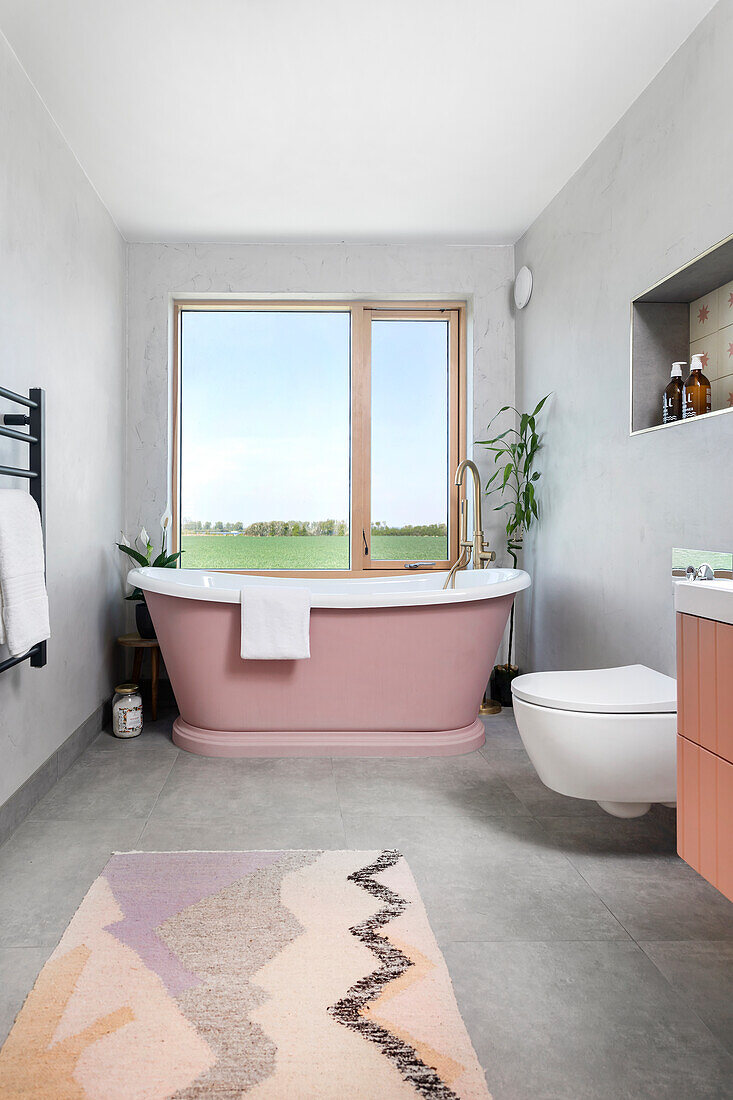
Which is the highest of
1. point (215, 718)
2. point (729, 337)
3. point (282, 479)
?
point (729, 337)

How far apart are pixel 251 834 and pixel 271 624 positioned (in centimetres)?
81

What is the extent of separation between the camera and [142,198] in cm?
322

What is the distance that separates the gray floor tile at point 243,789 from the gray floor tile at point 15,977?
28.5 inches

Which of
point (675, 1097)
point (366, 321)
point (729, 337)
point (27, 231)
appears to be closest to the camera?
point (675, 1097)

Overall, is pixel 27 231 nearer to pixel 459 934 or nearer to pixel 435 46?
pixel 435 46

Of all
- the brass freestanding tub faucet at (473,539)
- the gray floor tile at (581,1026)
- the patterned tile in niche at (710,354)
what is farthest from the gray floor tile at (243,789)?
the patterned tile in niche at (710,354)

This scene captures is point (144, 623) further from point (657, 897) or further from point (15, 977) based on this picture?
point (657, 897)

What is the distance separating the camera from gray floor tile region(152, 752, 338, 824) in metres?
2.31

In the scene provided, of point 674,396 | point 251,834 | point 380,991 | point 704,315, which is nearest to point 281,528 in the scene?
point 251,834

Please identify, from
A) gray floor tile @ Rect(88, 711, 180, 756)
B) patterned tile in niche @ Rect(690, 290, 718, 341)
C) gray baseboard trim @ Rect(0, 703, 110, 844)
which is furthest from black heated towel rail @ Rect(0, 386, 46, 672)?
patterned tile in niche @ Rect(690, 290, 718, 341)

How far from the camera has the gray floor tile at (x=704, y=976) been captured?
4.43 ft

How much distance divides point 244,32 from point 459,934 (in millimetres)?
2488

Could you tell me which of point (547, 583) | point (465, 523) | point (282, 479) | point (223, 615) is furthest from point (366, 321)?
point (223, 615)

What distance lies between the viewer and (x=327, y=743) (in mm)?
2896
